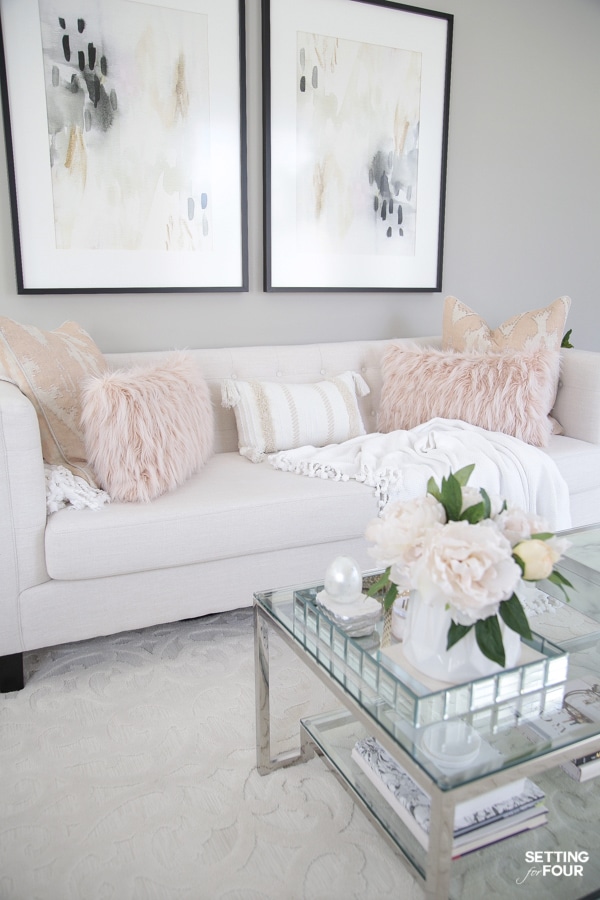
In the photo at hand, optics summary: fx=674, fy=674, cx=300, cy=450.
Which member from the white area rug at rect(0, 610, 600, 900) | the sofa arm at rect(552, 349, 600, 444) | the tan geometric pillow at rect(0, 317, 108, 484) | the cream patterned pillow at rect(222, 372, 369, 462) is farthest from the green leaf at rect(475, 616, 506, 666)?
the sofa arm at rect(552, 349, 600, 444)

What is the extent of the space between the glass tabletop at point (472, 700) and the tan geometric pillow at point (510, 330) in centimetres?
166

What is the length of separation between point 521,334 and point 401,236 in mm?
722

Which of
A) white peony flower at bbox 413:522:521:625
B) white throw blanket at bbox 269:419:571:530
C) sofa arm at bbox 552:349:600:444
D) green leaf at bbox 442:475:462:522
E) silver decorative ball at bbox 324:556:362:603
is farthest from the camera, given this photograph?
sofa arm at bbox 552:349:600:444

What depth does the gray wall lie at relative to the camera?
106 inches

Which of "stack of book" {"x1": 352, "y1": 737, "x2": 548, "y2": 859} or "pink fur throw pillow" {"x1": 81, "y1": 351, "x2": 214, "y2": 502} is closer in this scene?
"stack of book" {"x1": 352, "y1": 737, "x2": 548, "y2": 859}

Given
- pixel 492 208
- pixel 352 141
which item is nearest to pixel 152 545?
pixel 352 141

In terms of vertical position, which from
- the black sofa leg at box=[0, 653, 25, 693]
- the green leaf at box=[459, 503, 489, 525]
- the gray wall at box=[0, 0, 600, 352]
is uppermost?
the gray wall at box=[0, 0, 600, 352]

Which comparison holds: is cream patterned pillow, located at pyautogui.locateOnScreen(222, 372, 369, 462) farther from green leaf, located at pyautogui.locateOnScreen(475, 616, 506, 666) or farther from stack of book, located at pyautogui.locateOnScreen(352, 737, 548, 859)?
green leaf, located at pyautogui.locateOnScreen(475, 616, 506, 666)

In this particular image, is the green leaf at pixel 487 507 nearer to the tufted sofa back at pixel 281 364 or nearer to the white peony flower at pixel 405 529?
the white peony flower at pixel 405 529

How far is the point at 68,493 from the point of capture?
5.94 feet

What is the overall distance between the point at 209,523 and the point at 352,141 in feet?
6.03

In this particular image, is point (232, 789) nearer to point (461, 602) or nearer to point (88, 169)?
point (461, 602)

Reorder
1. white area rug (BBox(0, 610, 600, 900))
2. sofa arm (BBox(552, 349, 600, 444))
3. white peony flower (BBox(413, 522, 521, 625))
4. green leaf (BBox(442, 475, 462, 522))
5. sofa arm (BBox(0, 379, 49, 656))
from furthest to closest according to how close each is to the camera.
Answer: sofa arm (BBox(552, 349, 600, 444)) → sofa arm (BBox(0, 379, 49, 656)) → white area rug (BBox(0, 610, 600, 900)) → green leaf (BBox(442, 475, 462, 522)) → white peony flower (BBox(413, 522, 521, 625))

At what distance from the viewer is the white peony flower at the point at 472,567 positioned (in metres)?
0.93
